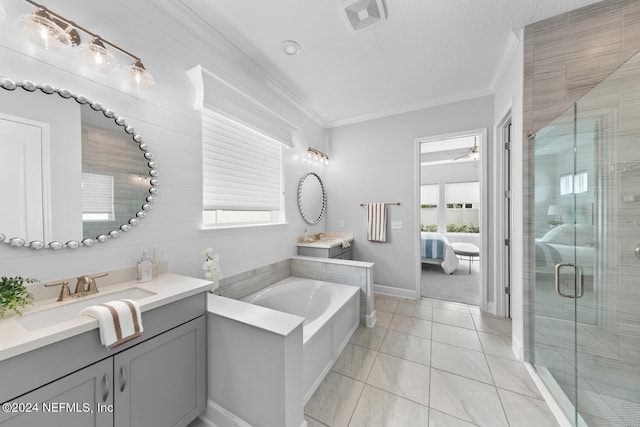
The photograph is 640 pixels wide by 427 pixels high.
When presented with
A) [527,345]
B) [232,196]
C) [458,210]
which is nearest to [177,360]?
[232,196]

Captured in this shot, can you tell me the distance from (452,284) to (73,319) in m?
4.43

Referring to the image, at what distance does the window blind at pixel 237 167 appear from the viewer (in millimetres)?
1946

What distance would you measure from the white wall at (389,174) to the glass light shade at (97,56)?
9.43 ft

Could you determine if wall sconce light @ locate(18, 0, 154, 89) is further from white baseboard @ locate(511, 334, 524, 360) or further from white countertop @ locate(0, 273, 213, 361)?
white baseboard @ locate(511, 334, 524, 360)

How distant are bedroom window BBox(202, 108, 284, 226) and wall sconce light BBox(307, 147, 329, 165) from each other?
617 millimetres

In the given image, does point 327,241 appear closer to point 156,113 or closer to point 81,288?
point 156,113

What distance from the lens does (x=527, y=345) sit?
1872 millimetres

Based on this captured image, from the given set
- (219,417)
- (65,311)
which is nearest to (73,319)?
(65,311)

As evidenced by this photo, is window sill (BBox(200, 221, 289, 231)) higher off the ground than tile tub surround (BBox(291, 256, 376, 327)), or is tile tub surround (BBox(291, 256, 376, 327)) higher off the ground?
window sill (BBox(200, 221, 289, 231))

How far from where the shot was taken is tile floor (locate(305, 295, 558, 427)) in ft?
4.65

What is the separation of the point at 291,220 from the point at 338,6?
6.95ft

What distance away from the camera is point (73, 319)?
1.02 metres

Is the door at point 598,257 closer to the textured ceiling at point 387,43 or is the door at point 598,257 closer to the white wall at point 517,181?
the white wall at point 517,181

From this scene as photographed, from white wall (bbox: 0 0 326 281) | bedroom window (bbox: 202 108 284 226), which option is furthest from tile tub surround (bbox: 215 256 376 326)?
bedroom window (bbox: 202 108 284 226)
